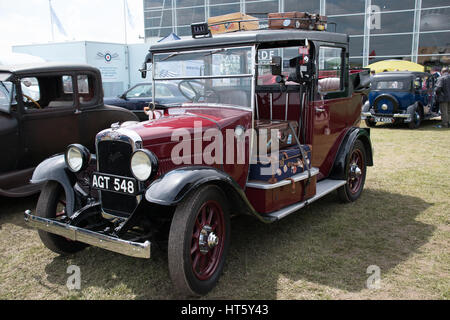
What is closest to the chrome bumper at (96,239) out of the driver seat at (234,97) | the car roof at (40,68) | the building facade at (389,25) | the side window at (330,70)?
the driver seat at (234,97)

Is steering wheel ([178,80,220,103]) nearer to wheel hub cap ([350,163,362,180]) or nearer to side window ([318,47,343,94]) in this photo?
side window ([318,47,343,94])

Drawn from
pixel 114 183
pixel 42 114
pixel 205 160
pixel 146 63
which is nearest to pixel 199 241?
pixel 205 160

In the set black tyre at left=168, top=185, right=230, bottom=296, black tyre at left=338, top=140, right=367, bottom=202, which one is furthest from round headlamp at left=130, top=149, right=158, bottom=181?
black tyre at left=338, top=140, right=367, bottom=202

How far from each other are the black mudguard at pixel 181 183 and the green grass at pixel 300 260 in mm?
811

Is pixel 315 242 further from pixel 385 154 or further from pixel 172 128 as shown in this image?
pixel 385 154

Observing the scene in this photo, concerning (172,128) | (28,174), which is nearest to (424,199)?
(172,128)

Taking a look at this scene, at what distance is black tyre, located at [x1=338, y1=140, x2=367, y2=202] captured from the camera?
205 inches

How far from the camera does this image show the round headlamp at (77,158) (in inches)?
139

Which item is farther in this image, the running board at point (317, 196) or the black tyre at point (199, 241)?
the running board at point (317, 196)

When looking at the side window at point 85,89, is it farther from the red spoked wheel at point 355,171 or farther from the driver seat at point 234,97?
the red spoked wheel at point 355,171

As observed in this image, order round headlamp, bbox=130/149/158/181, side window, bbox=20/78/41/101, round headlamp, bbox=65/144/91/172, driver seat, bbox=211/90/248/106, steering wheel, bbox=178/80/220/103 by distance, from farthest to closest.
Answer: side window, bbox=20/78/41/101 < steering wheel, bbox=178/80/220/103 < driver seat, bbox=211/90/248/106 < round headlamp, bbox=65/144/91/172 < round headlamp, bbox=130/149/158/181

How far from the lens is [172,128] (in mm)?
3381

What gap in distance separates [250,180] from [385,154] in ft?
18.1

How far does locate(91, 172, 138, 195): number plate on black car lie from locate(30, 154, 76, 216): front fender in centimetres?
33
